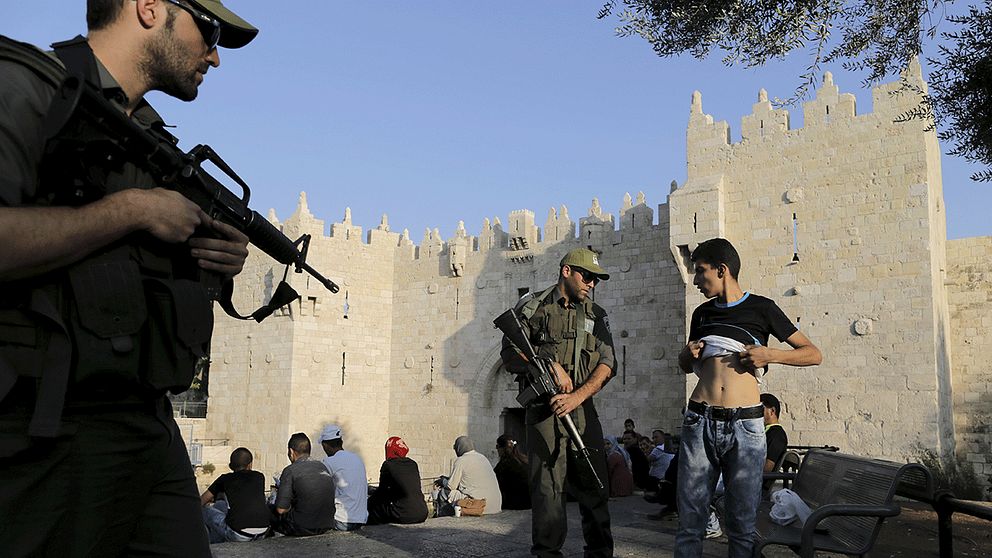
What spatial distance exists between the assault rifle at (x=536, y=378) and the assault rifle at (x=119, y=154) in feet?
7.79

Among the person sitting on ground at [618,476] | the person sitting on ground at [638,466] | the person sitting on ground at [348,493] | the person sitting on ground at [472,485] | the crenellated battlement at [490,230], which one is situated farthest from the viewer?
the crenellated battlement at [490,230]

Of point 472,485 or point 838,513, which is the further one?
point 472,485

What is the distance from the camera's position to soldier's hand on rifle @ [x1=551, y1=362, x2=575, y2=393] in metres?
4.32

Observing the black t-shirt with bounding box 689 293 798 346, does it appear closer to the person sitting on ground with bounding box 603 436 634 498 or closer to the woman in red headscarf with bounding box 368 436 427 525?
the woman in red headscarf with bounding box 368 436 427 525

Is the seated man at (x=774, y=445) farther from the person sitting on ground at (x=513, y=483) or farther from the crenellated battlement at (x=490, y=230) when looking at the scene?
the crenellated battlement at (x=490, y=230)

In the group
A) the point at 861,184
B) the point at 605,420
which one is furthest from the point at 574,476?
the point at 605,420

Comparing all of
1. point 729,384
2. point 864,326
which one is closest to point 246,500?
point 729,384

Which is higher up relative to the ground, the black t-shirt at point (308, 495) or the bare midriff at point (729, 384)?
the bare midriff at point (729, 384)

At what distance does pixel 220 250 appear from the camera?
1.91m

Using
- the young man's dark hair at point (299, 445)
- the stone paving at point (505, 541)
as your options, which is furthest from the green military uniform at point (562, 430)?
the young man's dark hair at point (299, 445)

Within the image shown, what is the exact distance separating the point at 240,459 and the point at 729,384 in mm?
4534

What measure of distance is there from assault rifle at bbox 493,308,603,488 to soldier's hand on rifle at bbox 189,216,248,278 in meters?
2.46

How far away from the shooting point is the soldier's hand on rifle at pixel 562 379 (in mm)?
4320

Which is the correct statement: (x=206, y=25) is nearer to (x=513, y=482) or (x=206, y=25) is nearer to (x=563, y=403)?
(x=563, y=403)
